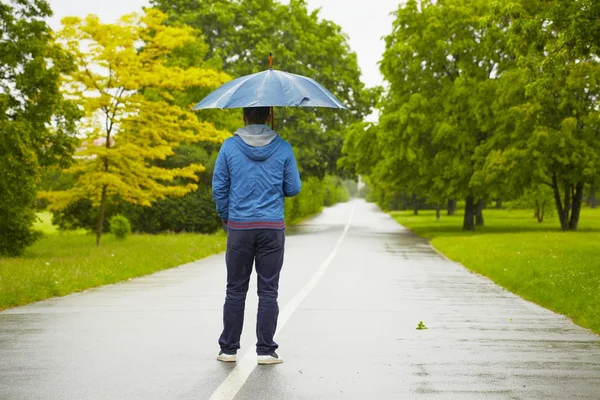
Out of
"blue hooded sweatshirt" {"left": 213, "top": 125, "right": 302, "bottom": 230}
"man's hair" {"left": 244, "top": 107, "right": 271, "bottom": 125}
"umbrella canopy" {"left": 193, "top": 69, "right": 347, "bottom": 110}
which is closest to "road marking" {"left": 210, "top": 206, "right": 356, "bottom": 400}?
"blue hooded sweatshirt" {"left": 213, "top": 125, "right": 302, "bottom": 230}

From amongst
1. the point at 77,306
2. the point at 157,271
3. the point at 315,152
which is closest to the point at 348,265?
the point at 157,271

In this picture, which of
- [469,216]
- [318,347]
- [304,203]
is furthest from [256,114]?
[304,203]

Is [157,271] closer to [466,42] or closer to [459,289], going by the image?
[459,289]

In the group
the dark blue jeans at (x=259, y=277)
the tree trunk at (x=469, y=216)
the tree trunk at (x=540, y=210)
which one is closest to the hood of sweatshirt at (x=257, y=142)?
the dark blue jeans at (x=259, y=277)

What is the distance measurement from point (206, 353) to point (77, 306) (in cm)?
439

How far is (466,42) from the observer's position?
1531 inches

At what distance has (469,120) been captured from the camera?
129 feet

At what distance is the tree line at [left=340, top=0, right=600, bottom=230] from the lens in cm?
3603

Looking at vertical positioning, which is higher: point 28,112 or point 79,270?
point 28,112

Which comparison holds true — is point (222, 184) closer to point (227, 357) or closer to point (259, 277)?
point (259, 277)

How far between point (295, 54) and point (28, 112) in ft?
82.6

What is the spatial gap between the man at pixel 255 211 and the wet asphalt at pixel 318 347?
0.36 metres

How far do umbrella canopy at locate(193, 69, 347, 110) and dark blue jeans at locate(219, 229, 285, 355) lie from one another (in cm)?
101

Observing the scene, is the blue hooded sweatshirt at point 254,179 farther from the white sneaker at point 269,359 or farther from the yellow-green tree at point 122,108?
the yellow-green tree at point 122,108
